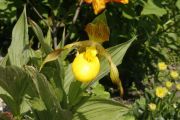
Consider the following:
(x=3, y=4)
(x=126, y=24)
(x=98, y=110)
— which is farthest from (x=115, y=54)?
(x=3, y=4)

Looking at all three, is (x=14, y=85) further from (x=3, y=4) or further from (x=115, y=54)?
(x=3, y=4)

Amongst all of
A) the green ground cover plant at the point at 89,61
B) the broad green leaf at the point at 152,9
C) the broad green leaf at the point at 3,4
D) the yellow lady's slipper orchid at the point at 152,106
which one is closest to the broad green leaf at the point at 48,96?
the green ground cover plant at the point at 89,61

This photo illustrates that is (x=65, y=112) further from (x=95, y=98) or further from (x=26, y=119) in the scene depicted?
(x=26, y=119)

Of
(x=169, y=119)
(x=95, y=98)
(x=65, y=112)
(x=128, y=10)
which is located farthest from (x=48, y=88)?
(x=128, y=10)

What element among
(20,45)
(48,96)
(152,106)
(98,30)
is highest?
(98,30)

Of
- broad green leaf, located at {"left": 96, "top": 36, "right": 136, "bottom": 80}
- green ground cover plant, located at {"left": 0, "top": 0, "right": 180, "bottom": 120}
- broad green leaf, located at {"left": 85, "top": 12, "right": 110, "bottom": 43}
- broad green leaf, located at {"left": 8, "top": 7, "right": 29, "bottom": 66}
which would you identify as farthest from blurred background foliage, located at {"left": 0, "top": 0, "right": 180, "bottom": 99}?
broad green leaf, located at {"left": 85, "top": 12, "right": 110, "bottom": 43}

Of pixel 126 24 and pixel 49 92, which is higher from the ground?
pixel 49 92

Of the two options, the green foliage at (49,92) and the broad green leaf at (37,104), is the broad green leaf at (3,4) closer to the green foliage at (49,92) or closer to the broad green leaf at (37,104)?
the green foliage at (49,92)

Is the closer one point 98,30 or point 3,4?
point 98,30
